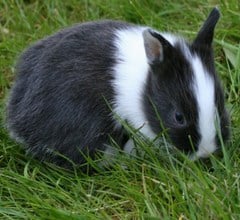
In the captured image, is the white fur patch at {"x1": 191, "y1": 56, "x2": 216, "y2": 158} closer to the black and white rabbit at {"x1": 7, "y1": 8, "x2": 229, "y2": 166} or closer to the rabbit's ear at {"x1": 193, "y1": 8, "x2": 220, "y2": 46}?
the black and white rabbit at {"x1": 7, "y1": 8, "x2": 229, "y2": 166}

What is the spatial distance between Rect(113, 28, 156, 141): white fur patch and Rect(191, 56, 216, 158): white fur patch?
366mm

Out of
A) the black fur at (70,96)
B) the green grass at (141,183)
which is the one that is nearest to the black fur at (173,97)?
the green grass at (141,183)

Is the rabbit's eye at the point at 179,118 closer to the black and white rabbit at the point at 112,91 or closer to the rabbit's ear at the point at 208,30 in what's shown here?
the black and white rabbit at the point at 112,91

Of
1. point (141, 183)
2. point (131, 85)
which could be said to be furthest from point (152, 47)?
point (141, 183)

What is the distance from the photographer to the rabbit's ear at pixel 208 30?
14.3 ft

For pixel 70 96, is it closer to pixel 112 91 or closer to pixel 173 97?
pixel 112 91

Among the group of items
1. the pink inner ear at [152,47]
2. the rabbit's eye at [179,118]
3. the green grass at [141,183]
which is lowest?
the green grass at [141,183]

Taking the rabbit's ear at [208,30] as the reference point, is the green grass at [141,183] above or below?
below

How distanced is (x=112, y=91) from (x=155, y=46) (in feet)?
1.20

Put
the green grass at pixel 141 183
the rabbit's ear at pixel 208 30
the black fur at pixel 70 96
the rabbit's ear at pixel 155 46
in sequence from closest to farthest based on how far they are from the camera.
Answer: the green grass at pixel 141 183, the rabbit's ear at pixel 155 46, the rabbit's ear at pixel 208 30, the black fur at pixel 70 96

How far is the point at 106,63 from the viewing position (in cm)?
450

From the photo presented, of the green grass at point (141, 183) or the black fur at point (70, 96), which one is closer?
the green grass at point (141, 183)

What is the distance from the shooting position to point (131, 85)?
174 inches

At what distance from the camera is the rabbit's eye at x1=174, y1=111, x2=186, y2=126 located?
417 centimetres
